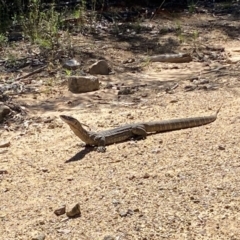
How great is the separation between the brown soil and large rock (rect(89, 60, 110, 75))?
0.66 metres

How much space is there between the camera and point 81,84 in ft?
23.3

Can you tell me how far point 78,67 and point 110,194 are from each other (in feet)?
13.7

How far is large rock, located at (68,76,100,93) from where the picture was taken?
7.09 metres

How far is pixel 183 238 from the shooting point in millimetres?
3385

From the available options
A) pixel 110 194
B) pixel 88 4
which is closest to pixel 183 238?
pixel 110 194

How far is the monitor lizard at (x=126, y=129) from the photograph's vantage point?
17.2 feet

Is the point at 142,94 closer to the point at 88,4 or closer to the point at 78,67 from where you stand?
the point at 78,67

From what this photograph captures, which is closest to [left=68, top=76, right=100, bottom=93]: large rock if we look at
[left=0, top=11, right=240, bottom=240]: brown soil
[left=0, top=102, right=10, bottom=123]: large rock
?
[left=0, top=11, right=240, bottom=240]: brown soil

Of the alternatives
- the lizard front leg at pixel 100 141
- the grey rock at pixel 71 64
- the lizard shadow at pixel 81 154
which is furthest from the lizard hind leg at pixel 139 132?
the grey rock at pixel 71 64

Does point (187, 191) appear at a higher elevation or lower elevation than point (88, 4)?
higher

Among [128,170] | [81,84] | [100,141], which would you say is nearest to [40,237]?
[128,170]

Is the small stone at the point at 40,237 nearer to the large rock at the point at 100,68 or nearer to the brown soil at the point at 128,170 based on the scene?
the brown soil at the point at 128,170

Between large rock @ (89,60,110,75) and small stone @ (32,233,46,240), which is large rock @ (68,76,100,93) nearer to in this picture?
large rock @ (89,60,110,75)

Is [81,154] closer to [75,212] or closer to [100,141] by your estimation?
[100,141]
